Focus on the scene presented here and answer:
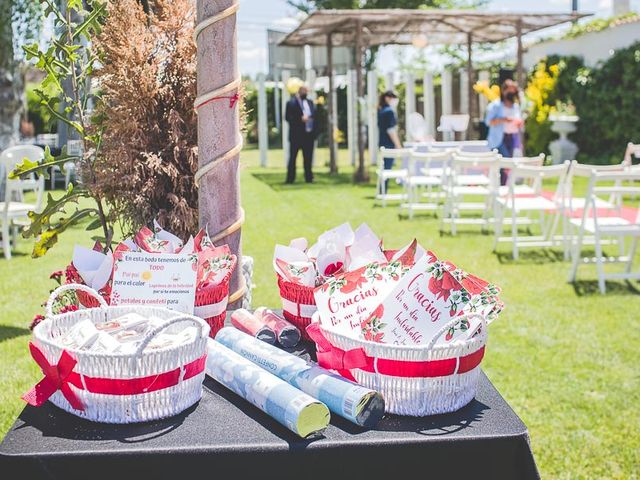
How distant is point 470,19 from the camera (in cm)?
1445

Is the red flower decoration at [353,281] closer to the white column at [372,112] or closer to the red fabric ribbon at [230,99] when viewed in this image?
the red fabric ribbon at [230,99]

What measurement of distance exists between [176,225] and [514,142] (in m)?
9.51

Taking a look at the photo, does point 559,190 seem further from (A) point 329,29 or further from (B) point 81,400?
(A) point 329,29

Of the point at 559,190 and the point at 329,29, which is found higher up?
the point at 329,29

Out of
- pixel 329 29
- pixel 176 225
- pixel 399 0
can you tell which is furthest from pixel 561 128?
pixel 399 0

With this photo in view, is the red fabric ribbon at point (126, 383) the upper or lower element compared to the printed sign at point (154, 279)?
lower

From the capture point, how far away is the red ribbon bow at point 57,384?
1367 millimetres

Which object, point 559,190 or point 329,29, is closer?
point 559,190

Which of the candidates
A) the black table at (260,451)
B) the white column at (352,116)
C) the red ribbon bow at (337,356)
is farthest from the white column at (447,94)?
the black table at (260,451)

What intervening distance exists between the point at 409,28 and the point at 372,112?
6.06 feet

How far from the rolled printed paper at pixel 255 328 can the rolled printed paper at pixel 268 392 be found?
14 cm

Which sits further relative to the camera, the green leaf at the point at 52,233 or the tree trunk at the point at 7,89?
the tree trunk at the point at 7,89

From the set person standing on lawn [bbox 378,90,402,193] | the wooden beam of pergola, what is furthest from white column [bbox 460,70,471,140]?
person standing on lawn [bbox 378,90,402,193]

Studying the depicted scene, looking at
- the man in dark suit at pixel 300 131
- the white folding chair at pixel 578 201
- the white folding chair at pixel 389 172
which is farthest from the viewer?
the man in dark suit at pixel 300 131
